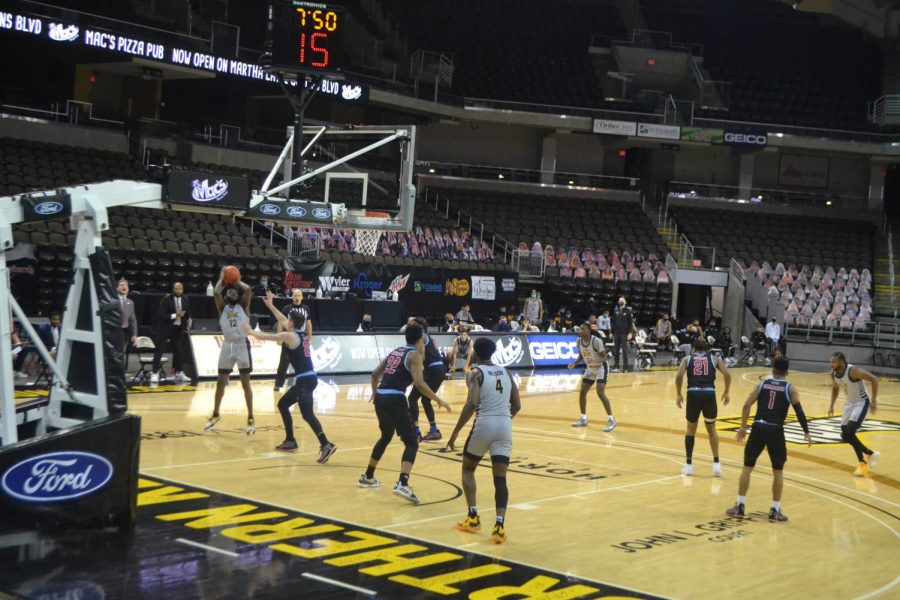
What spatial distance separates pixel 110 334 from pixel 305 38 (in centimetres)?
772

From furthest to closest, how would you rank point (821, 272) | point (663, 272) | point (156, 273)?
point (821, 272) → point (663, 272) → point (156, 273)

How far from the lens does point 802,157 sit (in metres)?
49.2

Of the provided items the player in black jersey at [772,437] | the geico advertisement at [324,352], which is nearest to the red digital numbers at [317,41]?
the geico advertisement at [324,352]

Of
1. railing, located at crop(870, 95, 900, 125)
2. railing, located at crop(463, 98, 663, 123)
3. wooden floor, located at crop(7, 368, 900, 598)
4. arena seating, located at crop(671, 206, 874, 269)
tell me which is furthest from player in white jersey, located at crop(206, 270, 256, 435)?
railing, located at crop(870, 95, 900, 125)

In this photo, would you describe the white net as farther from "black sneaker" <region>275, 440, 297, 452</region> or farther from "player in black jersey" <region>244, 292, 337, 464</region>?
"player in black jersey" <region>244, 292, 337, 464</region>

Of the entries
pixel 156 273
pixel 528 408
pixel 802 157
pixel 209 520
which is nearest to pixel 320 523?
pixel 209 520

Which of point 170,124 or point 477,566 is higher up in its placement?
point 170,124

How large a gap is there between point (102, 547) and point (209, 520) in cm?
132

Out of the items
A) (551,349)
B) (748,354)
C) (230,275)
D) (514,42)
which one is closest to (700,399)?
(230,275)

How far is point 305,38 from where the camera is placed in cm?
1573

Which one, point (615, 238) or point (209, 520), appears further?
point (615, 238)

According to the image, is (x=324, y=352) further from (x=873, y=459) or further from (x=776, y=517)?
(x=776, y=517)

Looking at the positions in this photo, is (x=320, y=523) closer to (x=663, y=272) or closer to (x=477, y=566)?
(x=477, y=566)

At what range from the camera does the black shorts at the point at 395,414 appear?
455 inches
